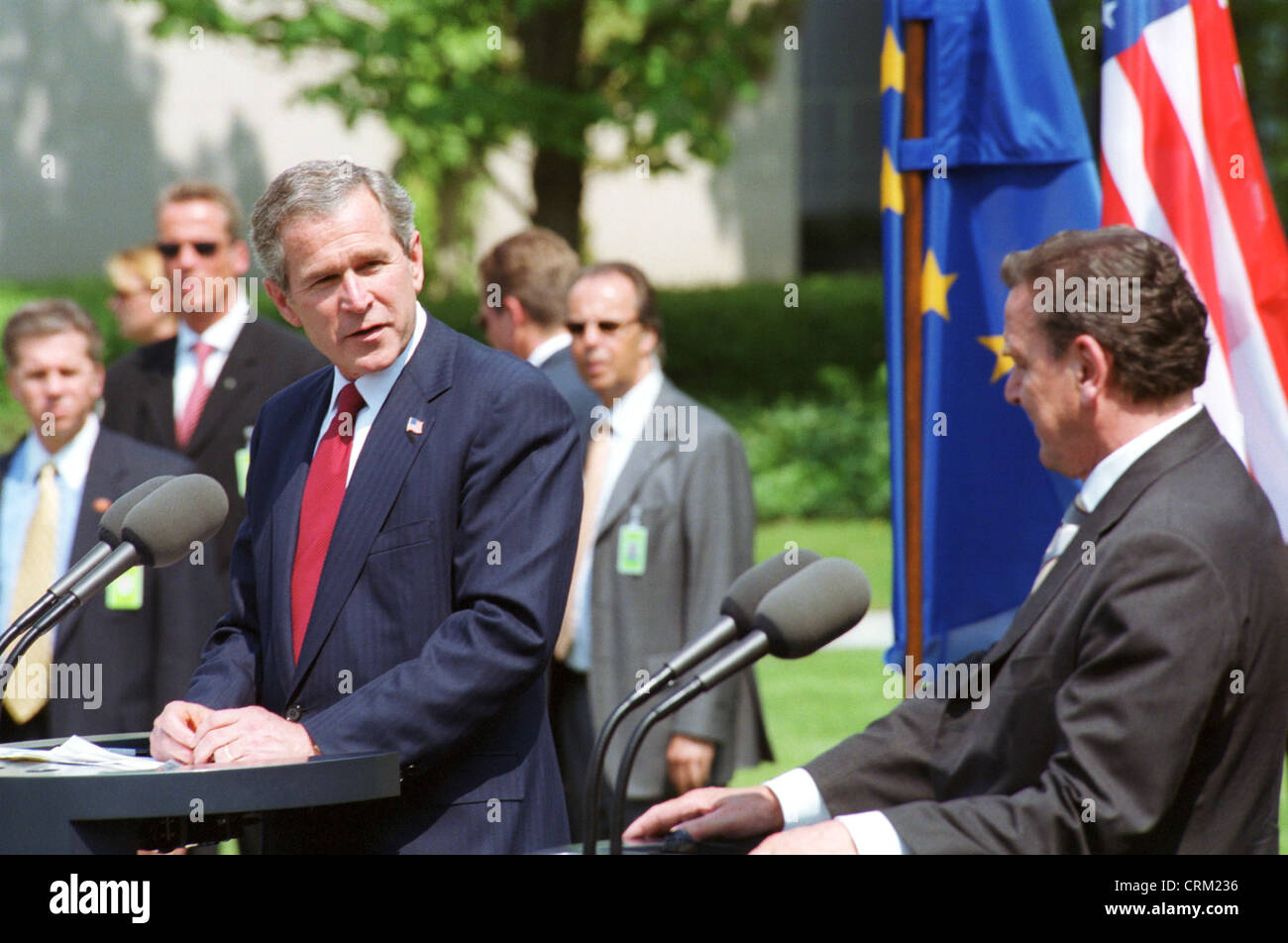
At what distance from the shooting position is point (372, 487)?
3.10 metres

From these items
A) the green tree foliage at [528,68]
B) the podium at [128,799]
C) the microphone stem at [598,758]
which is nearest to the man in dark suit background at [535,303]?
the podium at [128,799]

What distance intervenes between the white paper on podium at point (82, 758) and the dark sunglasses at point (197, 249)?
357 cm

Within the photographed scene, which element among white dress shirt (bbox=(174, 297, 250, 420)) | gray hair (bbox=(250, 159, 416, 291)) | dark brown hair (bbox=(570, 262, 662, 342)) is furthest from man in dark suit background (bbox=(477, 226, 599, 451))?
gray hair (bbox=(250, 159, 416, 291))

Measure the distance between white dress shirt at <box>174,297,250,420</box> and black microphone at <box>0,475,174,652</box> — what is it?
3.06 metres

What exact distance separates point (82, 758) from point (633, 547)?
301cm

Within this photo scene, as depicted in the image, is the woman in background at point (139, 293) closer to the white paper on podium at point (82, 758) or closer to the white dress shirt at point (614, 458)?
the white dress shirt at point (614, 458)

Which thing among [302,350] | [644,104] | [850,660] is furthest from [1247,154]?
[644,104]

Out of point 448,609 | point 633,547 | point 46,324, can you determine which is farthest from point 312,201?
point 46,324

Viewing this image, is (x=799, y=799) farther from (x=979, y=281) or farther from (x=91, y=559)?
(x=979, y=281)

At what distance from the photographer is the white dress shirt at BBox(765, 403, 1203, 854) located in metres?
2.51

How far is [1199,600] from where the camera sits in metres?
2.44

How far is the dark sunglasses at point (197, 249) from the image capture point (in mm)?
6152
